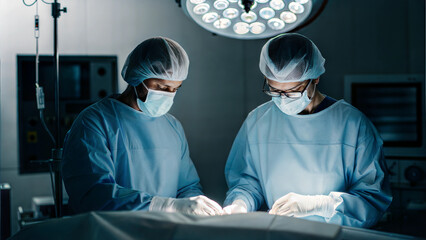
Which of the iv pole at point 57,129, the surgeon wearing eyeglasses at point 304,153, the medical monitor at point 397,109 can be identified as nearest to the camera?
the surgeon wearing eyeglasses at point 304,153

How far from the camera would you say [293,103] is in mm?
1619

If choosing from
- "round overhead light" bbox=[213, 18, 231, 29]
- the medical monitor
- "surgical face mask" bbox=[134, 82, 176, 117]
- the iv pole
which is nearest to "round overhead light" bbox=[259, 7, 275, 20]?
"round overhead light" bbox=[213, 18, 231, 29]

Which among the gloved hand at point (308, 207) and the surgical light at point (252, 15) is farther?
the gloved hand at point (308, 207)

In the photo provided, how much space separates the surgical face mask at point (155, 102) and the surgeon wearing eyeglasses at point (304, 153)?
408 millimetres

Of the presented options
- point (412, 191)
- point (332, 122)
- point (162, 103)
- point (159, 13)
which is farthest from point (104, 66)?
point (412, 191)

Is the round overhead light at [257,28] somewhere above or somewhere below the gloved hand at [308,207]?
above

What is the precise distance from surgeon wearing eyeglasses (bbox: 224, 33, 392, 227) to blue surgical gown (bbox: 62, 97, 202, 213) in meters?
0.27

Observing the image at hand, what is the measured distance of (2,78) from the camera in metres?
2.64

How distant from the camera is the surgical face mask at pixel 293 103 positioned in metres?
1.60

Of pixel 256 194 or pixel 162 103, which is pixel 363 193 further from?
pixel 162 103

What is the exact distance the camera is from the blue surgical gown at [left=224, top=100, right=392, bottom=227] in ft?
4.95

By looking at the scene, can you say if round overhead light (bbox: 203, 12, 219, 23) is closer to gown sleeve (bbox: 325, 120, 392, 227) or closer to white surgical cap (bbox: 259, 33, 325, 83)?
white surgical cap (bbox: 259, 33, 325, 83)

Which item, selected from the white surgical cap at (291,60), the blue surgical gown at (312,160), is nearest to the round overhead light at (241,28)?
the white surgical cap at (291,60)

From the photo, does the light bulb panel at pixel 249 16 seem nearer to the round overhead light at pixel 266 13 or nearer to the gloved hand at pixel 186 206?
the round overhead light at pixel 266 13
